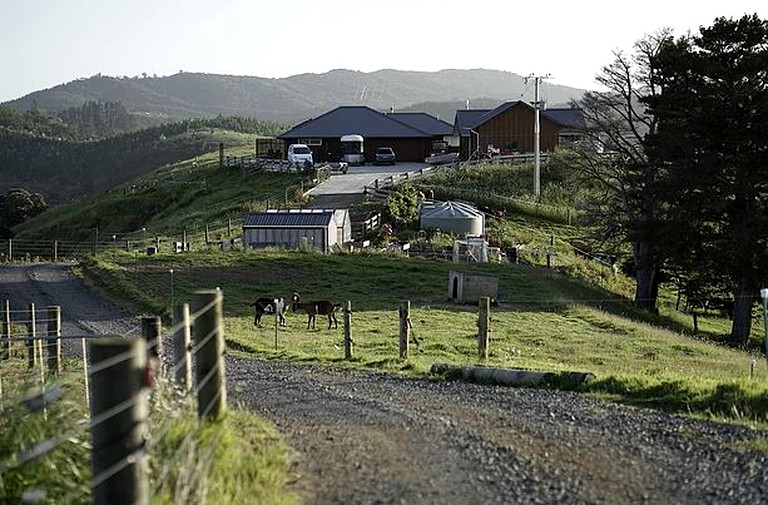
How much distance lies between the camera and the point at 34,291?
30781 mm

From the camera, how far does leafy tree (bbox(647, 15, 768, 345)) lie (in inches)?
1082

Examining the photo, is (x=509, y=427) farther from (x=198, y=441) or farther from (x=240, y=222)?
(x=240, y=222)

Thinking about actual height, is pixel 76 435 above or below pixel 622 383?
above

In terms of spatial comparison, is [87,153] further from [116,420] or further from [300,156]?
[116,420]

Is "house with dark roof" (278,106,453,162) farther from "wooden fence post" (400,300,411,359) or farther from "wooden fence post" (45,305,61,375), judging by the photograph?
"wooden fence post" (400,300,411,359)

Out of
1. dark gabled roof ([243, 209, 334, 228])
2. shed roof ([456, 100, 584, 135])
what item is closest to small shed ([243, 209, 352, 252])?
dark gabled roof ([243, 209, 334, 228])

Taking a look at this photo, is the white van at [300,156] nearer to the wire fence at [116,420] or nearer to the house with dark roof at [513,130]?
the house with dark roof at [513,130]

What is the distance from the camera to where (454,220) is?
44.4 meters

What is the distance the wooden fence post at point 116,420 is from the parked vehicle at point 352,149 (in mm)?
69889

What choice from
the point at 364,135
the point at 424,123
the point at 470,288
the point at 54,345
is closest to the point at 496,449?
the point at 54,345

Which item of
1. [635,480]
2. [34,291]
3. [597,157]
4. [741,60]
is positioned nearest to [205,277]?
[34,291]

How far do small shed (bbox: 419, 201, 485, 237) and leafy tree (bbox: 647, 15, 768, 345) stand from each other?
15602 mm

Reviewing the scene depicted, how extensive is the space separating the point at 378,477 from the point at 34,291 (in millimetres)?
26264

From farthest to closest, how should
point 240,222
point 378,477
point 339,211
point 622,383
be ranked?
1. point 240,222
2. point 339,211
3. point 622,383
4. point 378,477
